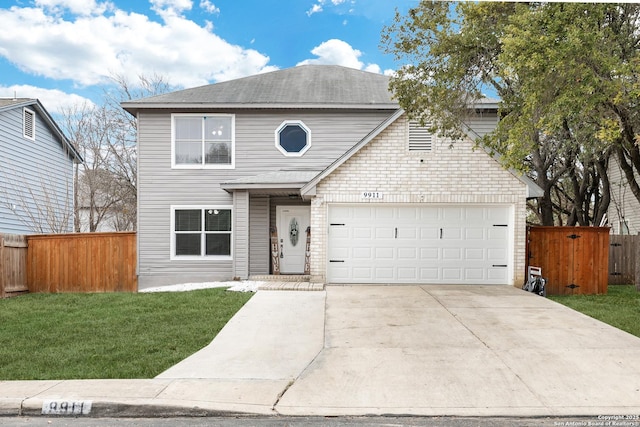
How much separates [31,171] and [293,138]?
11.8 m

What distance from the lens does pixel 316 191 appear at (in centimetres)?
1275

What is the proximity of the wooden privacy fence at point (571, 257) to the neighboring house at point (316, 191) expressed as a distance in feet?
3.74

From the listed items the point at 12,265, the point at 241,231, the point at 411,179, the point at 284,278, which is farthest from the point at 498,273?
the point at 12,265

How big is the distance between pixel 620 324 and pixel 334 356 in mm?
5682

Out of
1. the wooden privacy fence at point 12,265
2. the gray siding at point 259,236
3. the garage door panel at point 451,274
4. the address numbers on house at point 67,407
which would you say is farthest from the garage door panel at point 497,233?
the wooden privacy fence at point 12,265

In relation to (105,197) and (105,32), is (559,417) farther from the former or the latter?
(105,197)

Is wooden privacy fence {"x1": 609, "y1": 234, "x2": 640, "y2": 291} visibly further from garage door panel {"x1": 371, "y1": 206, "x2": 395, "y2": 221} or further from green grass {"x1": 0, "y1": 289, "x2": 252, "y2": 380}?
green grass {"x1": 0, "y1": 289, "x2": 252, "y2": 380}

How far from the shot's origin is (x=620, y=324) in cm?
870

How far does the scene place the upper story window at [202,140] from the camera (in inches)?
610

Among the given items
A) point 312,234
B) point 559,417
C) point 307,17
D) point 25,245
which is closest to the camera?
point 559,417

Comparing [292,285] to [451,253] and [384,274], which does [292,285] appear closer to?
[384,274]

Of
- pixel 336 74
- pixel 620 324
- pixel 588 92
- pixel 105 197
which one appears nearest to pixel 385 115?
pixel 336 74

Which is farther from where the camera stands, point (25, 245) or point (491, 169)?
point (25, 245)

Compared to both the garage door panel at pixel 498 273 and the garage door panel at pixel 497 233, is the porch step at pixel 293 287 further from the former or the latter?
the garage door panel at pixel 497 233
